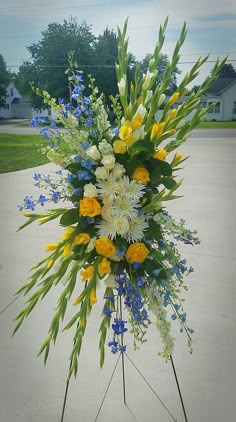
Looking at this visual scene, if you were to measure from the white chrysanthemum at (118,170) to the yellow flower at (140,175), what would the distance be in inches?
1.2

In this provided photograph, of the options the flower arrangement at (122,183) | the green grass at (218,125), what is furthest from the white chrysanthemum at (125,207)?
the green grass at (218,125)

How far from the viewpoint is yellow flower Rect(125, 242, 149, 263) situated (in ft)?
2.79

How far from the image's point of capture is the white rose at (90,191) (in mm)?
814

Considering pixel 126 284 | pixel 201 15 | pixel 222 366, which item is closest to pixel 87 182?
pixel 126 284

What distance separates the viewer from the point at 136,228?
0.87m

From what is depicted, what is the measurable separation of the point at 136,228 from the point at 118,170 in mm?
154

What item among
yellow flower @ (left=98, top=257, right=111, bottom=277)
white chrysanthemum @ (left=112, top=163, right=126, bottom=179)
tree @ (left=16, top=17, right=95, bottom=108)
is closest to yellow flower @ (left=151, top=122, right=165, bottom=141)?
white chrysanthemum @ (left=112, top=163, right=126, bottom=179)

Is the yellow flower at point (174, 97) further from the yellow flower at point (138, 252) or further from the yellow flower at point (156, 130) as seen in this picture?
the yellow flower at point (138, 252)

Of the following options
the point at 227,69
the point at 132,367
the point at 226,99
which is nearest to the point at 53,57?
the point at 227,69

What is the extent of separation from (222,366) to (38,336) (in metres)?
0.86

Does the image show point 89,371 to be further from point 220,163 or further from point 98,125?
point 220,163

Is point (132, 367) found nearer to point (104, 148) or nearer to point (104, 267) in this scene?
point (104, 267)

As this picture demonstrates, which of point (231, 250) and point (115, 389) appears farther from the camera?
point (231, 250)

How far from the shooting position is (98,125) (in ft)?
2.97
